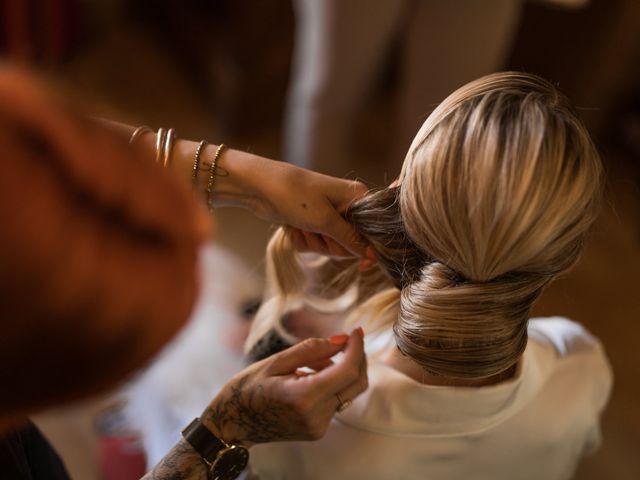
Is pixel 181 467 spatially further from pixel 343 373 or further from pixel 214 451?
pixel 343 373

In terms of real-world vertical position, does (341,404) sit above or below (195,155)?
below

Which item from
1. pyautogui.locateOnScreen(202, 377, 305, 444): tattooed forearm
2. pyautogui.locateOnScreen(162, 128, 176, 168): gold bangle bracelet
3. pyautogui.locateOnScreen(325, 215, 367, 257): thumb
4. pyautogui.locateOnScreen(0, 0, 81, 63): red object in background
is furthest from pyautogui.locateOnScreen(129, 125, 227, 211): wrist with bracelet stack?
pyautogui.locateOnScreen(0, 0, 81, 63): red object in background

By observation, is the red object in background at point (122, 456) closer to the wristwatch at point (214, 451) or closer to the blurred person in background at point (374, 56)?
the wristwatch at point (214, 451)

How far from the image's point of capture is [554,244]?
0.64 m

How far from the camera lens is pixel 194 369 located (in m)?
1.25

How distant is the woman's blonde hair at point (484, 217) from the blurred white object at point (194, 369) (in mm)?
433

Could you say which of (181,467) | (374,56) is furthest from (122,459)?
(374,56)

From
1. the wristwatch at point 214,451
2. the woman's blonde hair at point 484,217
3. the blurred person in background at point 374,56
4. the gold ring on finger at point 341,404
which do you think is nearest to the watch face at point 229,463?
the wristwatch at point 214,451

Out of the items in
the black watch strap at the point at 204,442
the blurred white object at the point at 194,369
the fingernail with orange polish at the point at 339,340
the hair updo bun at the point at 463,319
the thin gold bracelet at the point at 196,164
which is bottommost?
the blurred white object at the point at 194,369

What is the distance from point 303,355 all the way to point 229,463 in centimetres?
15

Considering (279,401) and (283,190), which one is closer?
(279,401)

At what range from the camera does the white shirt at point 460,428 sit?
31.2 inches

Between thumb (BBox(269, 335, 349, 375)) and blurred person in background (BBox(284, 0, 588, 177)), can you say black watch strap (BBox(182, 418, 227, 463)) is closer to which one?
thumb (BBox(269, 335, 349, 375))

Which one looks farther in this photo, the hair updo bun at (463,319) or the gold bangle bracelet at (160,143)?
the gold bangle bracelet at (160,143)
